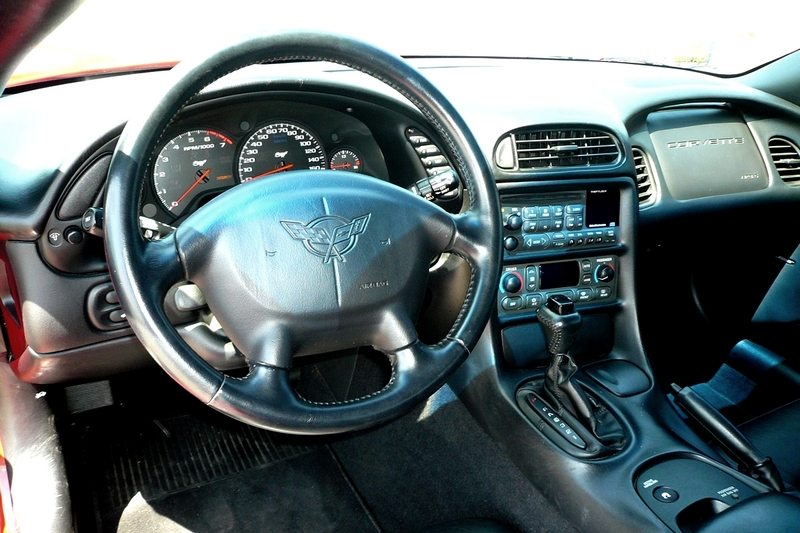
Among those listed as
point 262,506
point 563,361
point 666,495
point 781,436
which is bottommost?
point 262,506

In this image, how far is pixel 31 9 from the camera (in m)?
0.70

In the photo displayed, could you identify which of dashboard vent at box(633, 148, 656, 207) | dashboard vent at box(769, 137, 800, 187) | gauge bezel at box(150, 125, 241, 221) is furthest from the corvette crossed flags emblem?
dashboard vent at box(769, 137, 800, 187)

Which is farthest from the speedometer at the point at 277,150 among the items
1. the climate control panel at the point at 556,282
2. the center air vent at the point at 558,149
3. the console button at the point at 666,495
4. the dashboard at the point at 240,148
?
the console button at the point at 666,495

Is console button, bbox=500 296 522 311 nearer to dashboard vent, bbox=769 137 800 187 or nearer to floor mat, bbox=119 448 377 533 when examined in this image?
floor mat, bbox=119 448 377 533

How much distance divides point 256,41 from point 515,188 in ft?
2.98

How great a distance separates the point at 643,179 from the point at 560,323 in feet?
2.86

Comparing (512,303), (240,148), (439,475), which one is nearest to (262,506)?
(439,475)

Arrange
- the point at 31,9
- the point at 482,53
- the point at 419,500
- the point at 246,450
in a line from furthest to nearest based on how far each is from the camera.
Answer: the point at 482,53 → the point at 246,450 → the point at 419,500 → the point at 31,9

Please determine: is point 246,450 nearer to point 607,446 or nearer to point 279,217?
point 607,446

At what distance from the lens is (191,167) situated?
5.71 feet

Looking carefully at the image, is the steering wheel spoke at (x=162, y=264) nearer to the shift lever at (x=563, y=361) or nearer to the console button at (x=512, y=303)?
the shift lever at (x=563, y=361)

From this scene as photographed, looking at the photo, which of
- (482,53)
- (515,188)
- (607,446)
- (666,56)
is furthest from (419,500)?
(666,56)

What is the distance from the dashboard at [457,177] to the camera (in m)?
1.56

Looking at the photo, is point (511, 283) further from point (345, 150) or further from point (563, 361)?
point (345, 150)
